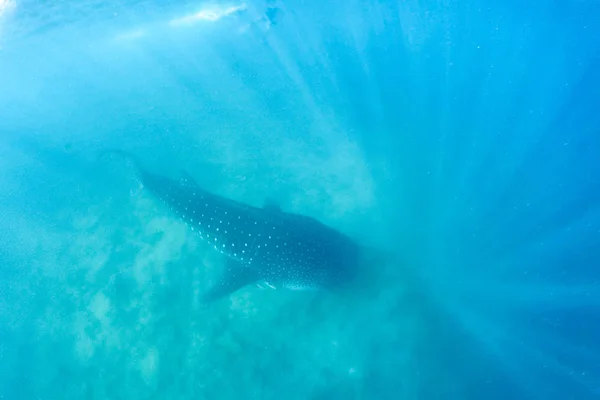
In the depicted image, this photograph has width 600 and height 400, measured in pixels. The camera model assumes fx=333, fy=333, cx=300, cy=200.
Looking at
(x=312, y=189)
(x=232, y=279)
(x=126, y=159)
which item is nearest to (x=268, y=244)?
(x=232, y=279)

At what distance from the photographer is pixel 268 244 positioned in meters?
5.48

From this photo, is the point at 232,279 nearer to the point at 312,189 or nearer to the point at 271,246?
the point at 271,246

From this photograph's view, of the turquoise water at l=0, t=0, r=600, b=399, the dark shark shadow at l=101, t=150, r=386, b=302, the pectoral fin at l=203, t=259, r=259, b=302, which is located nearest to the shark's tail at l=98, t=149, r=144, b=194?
the turquoise water at l=0, t=0, r=600, b=399

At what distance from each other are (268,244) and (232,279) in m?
1.15

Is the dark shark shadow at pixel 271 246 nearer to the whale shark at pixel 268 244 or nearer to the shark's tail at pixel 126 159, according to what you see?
the whale shark at pixel 268 244

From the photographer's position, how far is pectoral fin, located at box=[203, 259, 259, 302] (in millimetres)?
5949

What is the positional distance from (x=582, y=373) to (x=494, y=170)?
4.23m

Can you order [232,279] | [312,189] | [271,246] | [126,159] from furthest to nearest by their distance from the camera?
[126,159]
[312,189]
[232,279]
[271,246]

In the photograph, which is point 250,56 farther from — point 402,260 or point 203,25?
point 402,260

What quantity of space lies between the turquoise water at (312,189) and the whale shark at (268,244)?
83 centimetres

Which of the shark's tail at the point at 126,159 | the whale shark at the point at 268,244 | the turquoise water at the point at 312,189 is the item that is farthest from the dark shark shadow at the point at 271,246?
the shark's tail at the point at 126,159

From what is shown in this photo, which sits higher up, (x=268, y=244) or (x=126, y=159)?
(x=268, y=244)

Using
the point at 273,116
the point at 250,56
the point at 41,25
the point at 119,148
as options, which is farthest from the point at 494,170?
the point at 41,25

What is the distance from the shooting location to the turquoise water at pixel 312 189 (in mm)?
5879
